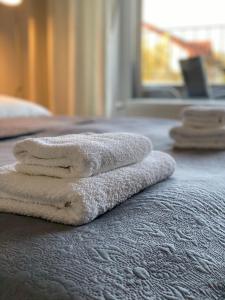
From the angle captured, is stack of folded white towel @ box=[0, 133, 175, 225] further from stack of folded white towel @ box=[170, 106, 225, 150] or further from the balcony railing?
the balcony railing

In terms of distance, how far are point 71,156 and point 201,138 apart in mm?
812

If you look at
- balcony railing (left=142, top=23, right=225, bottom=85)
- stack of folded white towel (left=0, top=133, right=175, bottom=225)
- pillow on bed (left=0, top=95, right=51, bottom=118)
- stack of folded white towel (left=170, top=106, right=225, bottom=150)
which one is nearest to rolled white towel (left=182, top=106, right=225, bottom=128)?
stack of folded white towel (left=170, top=106, right=225, bottom=150)

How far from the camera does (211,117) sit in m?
1.47

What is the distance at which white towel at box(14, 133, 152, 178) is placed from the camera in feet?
2.31

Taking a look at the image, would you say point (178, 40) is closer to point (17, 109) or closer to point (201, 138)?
point (17, 109)

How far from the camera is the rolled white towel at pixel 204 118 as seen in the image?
146 cm

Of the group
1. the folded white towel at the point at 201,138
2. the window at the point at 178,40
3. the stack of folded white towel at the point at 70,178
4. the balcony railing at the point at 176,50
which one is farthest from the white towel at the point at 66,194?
the balcony railing at the point at 176,50

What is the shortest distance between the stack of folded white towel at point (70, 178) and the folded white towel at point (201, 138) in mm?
617

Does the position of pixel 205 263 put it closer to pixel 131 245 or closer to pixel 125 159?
pixel 131 245

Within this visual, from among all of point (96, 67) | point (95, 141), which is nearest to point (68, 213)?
point (95, 141)

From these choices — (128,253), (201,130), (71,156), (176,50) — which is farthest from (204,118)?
(176,50)

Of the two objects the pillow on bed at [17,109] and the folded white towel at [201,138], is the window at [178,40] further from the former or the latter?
the folded white towel at [201,138]

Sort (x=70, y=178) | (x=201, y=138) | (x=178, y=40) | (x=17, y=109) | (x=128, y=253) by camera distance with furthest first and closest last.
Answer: (x=178, y=40) < (x=17, y=109) < (x=201, y=138) < (x=70, y=178) < (x=128, y=253)

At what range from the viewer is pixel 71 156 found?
0.70 m
